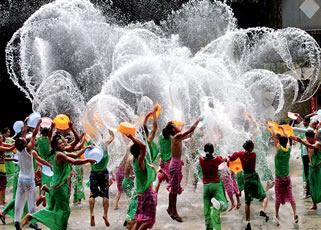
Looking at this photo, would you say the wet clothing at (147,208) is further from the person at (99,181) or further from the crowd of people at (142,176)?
the person at (99,181)

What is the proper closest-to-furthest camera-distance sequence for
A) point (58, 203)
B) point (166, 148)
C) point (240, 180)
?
point (58, 203) < point (166, 148) < point (240, 180)

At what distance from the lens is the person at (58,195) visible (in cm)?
673

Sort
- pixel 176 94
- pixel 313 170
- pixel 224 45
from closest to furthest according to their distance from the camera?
pixel 313 170, pixel 176 94, pixel 224 45

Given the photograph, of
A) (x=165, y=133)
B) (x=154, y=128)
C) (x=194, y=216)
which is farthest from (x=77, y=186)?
(x=154, y=128)

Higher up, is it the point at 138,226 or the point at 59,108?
the point at 59,108

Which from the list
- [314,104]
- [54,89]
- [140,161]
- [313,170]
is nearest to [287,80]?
[314,104]

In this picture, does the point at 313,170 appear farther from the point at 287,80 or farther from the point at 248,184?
the point at 287,80

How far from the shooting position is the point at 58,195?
689 centimetres

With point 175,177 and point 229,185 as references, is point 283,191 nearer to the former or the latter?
point 229,185

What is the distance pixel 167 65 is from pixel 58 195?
9.70 metres

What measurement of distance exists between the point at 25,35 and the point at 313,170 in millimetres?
14487

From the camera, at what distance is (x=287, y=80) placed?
23.1 m

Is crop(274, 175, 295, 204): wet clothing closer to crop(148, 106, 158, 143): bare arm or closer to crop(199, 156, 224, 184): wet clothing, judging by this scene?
crop(199, 156, 224, 184): wet clothing

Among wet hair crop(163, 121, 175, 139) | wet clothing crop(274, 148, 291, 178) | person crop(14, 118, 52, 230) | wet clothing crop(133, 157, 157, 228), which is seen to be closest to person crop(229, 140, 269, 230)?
wet clothing crop(274, 148, 291, 178)
